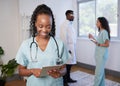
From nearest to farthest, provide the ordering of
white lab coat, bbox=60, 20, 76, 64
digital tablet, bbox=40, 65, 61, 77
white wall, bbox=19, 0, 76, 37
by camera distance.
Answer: digital tablet, bbox=40, 65, 61, 77, white lab coat, bbox=60, 20, 76, 64, white wall, bbox=19, 0, 76, 37

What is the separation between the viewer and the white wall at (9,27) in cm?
349

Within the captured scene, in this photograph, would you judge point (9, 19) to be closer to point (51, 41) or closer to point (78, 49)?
point (78, 49)

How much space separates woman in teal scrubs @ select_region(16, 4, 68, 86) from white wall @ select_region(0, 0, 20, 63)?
2562mm

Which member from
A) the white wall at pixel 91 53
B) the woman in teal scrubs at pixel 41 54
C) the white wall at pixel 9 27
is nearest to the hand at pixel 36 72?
the woman in teal scrubs at pixel 41 54

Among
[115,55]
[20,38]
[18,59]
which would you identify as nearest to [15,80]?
[20,38]

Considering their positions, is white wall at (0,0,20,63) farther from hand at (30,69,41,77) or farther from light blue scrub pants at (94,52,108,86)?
hand at (30,69,41,77)

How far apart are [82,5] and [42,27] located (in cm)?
407

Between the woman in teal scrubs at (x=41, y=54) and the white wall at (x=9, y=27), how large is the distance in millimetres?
2562

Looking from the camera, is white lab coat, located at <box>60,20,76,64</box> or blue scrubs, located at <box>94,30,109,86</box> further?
white lab coat, located at <box>60,20,76,64</box>

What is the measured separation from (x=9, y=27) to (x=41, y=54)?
2.71 meters

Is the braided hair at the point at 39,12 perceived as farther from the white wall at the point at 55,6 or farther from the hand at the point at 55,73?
the white wall at the point at 55,6

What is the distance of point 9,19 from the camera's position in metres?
3.56

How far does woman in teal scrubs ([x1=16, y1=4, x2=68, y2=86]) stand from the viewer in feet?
3.52

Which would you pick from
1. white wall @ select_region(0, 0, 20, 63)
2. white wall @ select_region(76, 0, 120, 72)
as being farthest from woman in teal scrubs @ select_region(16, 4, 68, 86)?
white wall @ select_region(76, 0, 120, 72)
